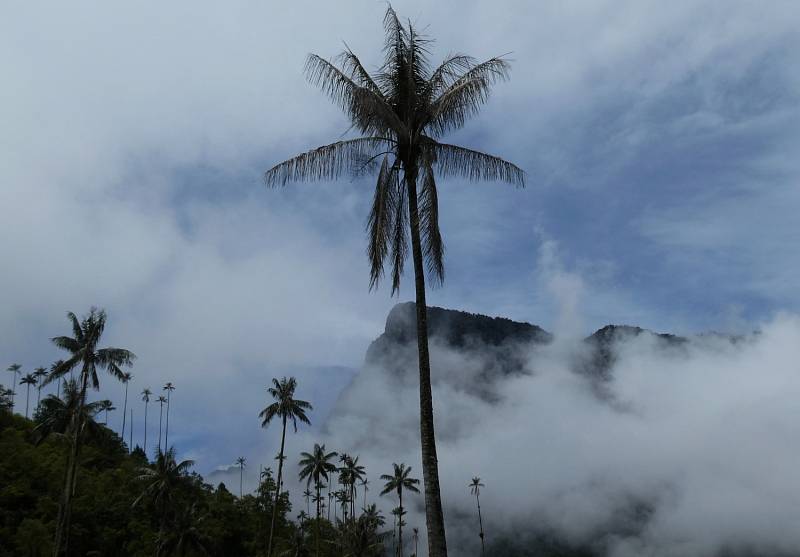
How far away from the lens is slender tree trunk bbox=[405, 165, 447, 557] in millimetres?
14164

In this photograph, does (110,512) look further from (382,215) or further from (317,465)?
(382,215)

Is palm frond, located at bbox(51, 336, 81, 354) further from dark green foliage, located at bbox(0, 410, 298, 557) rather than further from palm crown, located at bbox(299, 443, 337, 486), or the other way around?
palm crown, located at bbox(299, 443, 337, 486)

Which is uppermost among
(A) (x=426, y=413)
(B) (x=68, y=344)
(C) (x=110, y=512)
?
(B) (x=68, y=344)

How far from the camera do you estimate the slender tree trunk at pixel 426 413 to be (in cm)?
1416

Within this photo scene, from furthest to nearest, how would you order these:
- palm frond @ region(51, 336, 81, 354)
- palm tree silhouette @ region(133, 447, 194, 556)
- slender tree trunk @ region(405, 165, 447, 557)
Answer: palm tree silhouette @ region(133, 447, 194, 556) → palm frond @ region(51, 336, 81, 354) → slender tree trunk @ region(405, 165, 447, 557)

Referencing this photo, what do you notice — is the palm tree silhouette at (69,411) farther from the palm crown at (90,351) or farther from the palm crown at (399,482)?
the palm crown at (399,482)

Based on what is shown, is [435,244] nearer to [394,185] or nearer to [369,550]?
[394,185]

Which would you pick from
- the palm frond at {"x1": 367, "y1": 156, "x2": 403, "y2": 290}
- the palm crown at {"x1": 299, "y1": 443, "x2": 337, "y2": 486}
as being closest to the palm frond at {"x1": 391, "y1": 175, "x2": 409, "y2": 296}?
the palm frond at {"x1": 367, "y1": 156, "x2": 403, "y2": 290}

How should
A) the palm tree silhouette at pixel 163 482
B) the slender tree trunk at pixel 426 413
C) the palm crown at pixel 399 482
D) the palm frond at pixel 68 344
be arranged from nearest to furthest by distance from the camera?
the slender tree trunk at pixel 426 413 < the palm frond at pixel 68 344 < the palm tree silhouette at pixel 163 482 < the palm crown at pixel 399 482

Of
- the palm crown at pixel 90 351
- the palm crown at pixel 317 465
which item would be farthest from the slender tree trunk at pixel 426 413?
the palm crown at pixel 317 465

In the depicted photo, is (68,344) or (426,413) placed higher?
(68,344)

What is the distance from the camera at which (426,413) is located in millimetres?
15102

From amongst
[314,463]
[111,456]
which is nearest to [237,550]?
[314,463]

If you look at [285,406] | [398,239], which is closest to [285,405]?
[285,406]
